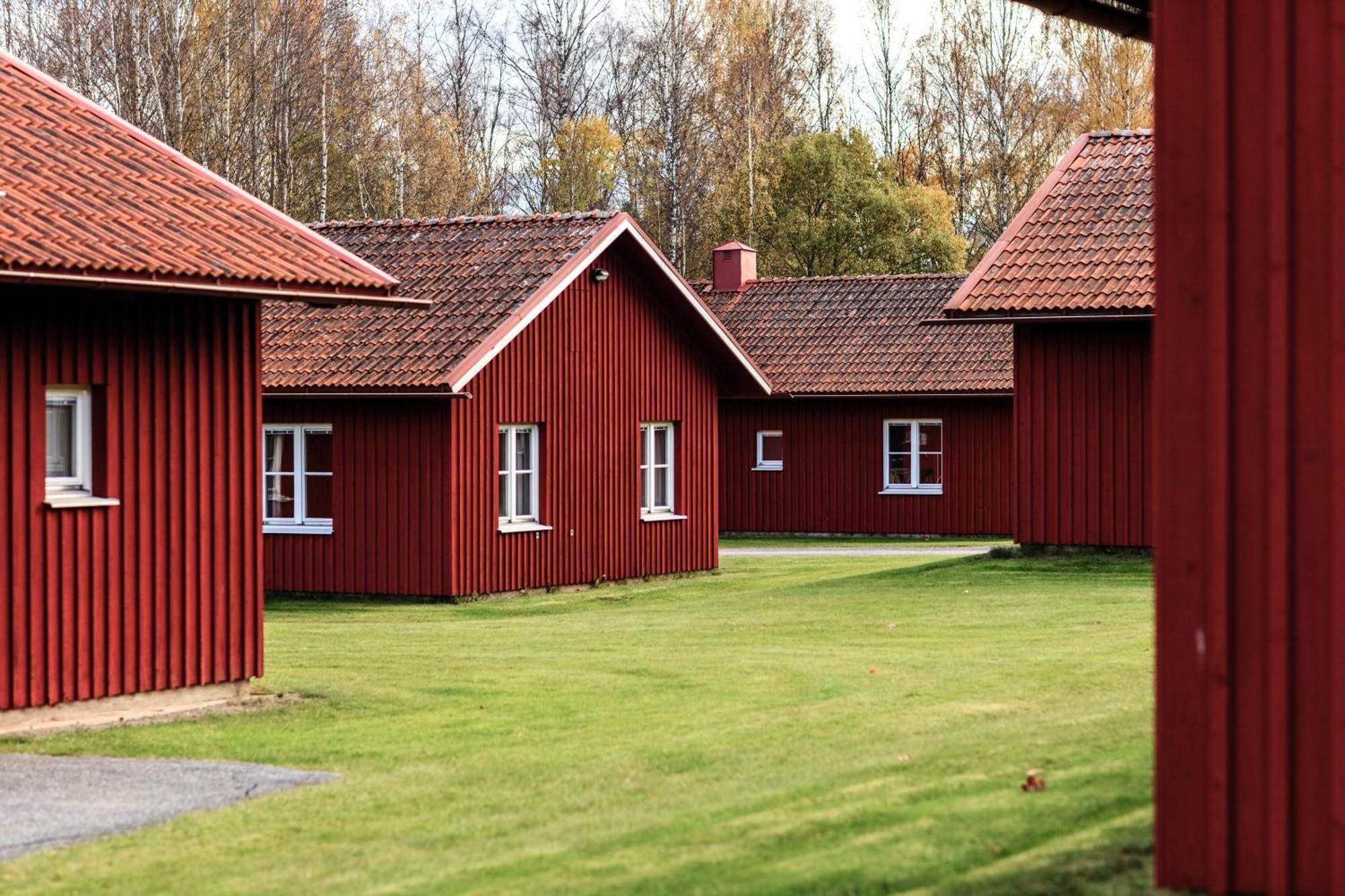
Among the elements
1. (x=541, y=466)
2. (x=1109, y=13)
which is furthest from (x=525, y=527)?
(x=1109, y=13)

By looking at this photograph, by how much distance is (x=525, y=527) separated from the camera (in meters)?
25.4

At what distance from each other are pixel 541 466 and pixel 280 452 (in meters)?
3.30

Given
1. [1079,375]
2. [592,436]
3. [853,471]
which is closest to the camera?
[1079,375]

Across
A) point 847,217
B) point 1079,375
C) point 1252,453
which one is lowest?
point 1252,453

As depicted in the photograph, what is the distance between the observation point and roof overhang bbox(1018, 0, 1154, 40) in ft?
33.2

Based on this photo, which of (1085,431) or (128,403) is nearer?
(128,403)

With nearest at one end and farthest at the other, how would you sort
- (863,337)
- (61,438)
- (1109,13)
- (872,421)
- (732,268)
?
(1109,13) → (61,438) → (872,421) → (863,337) → (732,268)

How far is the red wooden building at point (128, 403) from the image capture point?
42.9ft

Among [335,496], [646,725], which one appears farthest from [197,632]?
[335,496]

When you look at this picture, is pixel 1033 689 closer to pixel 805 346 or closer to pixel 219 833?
pixel 219 833

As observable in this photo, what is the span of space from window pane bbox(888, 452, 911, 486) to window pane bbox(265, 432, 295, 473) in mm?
14810

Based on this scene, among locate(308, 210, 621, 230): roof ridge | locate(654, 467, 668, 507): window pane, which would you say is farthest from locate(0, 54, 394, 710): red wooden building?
→ locate(654, 467, 668, 507): window pane

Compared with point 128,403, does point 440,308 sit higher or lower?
higher

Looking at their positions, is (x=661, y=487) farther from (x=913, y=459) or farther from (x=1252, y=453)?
(x=1252, y=453)
